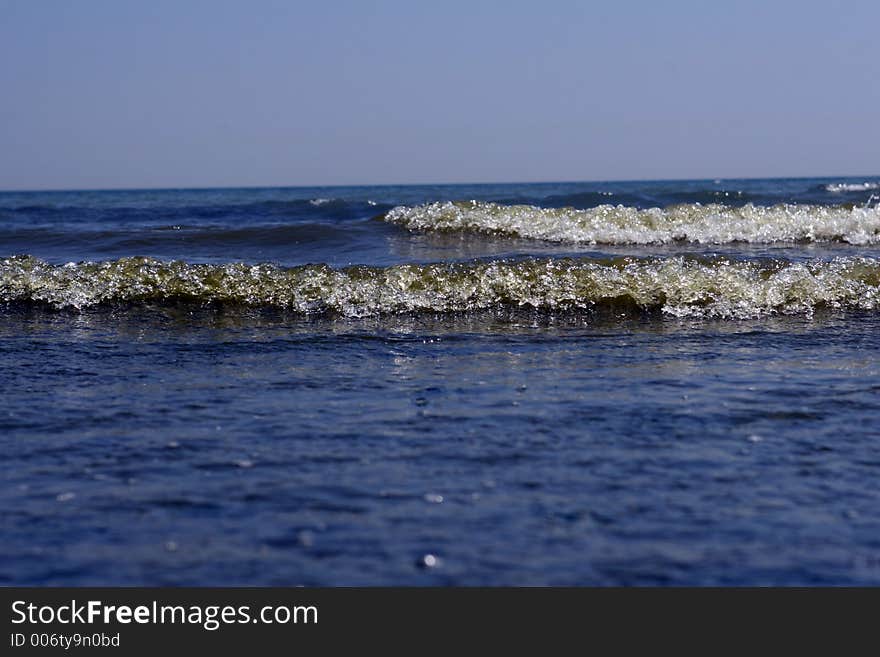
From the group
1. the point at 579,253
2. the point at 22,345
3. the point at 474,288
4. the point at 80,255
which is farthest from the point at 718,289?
the point at 80,255

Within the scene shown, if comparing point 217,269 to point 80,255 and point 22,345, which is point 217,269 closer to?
point 22,345

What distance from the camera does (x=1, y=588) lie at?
9.00ft

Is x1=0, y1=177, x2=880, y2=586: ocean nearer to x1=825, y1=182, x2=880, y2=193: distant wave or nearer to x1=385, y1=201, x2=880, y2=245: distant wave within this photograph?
x1=385, y1=201, x2=880, y2=245: distant wave

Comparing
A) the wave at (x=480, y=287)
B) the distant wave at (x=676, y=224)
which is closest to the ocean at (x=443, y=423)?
the wave at (x=480, y=287)

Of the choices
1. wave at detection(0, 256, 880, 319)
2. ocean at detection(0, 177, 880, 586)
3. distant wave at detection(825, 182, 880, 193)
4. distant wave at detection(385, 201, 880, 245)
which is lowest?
ocean at detection(0, 177, 880, 586)

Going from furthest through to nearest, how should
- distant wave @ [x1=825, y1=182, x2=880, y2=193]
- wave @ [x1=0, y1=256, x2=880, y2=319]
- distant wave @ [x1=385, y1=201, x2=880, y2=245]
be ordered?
distant wave @ [x1=825, y1=182, x2=880, y2=193], distant wave @ [x1=385, y1=201, x2=880, y2=245], wave @ [x1=0, y1=256, x2=880, y2=319]

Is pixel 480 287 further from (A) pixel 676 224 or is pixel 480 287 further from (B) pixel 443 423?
(A) pixel 676 224

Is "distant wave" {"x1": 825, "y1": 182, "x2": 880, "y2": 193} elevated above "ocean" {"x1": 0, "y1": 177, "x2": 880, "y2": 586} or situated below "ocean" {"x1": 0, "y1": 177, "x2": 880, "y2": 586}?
above

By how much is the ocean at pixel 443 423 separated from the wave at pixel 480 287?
0.09 ft

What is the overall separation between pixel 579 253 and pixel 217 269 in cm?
431

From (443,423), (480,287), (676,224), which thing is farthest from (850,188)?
(443,423)

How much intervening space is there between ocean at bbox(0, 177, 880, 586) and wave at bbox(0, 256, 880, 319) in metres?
0.03

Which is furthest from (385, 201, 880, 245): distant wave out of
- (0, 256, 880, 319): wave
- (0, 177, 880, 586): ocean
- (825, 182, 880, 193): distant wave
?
(825, 182, 880, 193): distant wave

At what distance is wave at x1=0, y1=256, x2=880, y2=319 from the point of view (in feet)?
25.5
